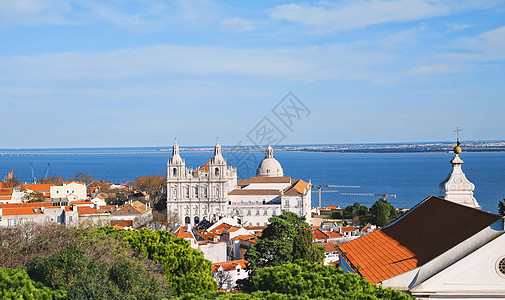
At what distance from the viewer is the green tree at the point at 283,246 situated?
64.3 ft

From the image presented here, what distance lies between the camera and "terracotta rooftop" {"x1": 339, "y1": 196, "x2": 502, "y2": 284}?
448 inches

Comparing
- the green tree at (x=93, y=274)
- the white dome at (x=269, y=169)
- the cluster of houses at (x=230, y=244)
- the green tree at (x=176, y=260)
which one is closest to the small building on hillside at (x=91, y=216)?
the cluster of houses at (x=230, y=244)

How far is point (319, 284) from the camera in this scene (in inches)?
395

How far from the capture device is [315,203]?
80.1 meters

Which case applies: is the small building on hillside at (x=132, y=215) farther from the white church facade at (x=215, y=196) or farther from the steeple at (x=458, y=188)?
the steeple at (x=458, y=188)

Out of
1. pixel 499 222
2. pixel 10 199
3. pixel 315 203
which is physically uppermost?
pixel 499 222

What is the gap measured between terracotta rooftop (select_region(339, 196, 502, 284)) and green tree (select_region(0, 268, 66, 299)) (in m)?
7.15

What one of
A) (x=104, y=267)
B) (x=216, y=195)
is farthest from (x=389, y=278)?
(x=216, y=195)

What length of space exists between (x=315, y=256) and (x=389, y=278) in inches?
339

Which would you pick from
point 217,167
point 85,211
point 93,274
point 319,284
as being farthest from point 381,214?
point 93,274

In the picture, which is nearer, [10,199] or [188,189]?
[10,199]

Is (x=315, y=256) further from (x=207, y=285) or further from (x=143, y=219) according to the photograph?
(x=143, y=219)

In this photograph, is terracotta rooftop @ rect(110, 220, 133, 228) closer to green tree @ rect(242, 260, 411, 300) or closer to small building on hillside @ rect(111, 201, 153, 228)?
small building on hillside @ rect(111, 201, 153, 228)

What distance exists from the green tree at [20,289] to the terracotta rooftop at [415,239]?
281 inches
